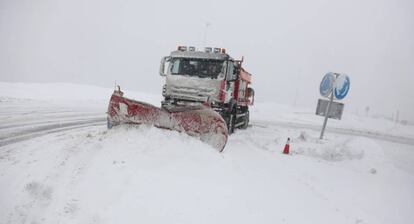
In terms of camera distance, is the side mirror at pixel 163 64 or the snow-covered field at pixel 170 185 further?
the side mirror at pixel 163 64

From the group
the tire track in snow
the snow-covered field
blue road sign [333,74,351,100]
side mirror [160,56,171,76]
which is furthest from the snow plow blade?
blue road sign [333,74,351,100]

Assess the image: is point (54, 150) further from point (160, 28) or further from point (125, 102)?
point (160, 28)

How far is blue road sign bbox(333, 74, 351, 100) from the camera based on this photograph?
37.0 feet

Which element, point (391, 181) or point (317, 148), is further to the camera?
point (317, 148)

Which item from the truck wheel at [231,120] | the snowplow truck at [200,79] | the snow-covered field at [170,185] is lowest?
the snow-covered field at [170,185]

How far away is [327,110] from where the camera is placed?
12078mm

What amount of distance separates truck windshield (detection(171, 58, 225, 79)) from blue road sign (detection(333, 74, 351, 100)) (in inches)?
201

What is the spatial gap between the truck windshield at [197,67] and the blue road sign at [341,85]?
5.10m

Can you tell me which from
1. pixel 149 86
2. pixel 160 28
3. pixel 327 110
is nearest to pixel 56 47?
pixel 149 86

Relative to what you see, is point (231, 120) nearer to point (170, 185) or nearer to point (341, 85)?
point (341, 85)

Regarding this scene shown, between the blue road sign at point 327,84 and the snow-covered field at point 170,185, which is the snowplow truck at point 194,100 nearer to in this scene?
the snow-covered field at point 170,185

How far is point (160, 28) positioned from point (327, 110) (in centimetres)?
14164

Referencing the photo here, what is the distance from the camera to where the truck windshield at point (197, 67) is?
954 cm

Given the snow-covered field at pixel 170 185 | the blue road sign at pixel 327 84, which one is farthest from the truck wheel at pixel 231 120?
the blue road sign at pixel 327 84
